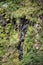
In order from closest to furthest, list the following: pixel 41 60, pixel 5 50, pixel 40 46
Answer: pixel 41 60 < pixel 40 46 < pixel 5 50

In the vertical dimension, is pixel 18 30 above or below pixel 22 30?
above

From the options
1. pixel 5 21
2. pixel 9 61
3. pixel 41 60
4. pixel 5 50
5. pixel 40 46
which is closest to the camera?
pixel 41 60

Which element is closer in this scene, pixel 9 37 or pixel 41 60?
pixel 41 60

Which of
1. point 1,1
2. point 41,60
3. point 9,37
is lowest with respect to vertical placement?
point 41,60

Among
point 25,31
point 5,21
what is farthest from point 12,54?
point 5,21

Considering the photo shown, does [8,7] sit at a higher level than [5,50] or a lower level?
higher

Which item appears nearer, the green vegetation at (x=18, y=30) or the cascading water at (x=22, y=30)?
the green vegetation at (x=18, y=30)

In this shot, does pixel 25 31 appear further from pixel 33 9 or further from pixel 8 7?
pixel 8 7

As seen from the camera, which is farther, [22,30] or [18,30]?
[18,30]
